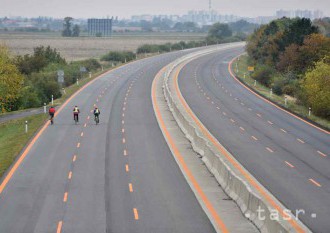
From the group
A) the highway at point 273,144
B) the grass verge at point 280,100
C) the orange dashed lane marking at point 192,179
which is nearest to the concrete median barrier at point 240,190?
the orange dashed lane marking at point 192,179

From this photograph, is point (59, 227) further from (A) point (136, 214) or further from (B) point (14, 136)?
(B) point (14, 136)

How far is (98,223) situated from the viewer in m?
21.4

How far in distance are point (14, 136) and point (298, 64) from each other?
51337 millimetres

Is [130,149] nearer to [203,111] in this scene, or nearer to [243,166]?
[243,166]

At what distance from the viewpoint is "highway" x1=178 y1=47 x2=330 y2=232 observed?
25.6 metres

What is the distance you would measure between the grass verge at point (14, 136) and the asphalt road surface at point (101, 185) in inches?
32.2

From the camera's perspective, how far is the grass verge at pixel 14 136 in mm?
33213

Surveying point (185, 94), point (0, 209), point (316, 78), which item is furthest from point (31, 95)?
point (0, 209)

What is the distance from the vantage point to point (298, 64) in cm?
8475

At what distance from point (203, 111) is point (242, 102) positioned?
822 centimetres

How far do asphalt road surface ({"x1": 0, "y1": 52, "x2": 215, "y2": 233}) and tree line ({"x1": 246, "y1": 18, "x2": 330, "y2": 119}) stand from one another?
54.2 ft

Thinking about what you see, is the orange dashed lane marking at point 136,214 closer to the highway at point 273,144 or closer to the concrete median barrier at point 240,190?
the concrete median barrier at point 240,190

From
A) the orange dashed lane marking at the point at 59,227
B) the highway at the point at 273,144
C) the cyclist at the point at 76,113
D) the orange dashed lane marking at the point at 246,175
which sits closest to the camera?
the orange dashed lane marking at the point at 59,227

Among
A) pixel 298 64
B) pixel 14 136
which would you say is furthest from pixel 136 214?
pixel 298 64
